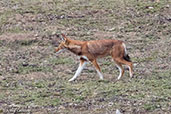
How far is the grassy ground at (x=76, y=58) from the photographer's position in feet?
35.6

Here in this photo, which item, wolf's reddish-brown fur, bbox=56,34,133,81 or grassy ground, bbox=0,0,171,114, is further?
wolf's reddish-brown fur, bbox=56,34,133,81

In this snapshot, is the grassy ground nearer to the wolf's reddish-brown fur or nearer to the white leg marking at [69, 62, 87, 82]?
the white leg marking at [69, 62, 87, 82]

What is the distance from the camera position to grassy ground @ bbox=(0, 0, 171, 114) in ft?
35.6

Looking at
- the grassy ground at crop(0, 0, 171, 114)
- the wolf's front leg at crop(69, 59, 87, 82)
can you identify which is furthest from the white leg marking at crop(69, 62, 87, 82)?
the grassy ground at crop(0, 0, 171, 114)

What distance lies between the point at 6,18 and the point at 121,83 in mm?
6778

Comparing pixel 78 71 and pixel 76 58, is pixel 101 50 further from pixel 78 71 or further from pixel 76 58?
pixel 76 58

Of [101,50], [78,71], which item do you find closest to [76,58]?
[101,50]

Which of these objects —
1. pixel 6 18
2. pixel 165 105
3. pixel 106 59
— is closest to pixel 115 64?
pixel 106 59

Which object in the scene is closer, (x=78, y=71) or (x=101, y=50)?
(x=78, y=71)

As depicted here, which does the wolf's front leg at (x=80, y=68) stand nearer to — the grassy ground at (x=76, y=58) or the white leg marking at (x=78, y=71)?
the white leg marking at (x=78, y=71)

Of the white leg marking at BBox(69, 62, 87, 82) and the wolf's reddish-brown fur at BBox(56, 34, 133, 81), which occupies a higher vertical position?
the wolf's reddish-brown fur at BBox(56, 34, 133, 81)

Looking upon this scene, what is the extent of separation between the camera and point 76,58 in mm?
15227

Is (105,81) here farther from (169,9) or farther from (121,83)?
(169,9)

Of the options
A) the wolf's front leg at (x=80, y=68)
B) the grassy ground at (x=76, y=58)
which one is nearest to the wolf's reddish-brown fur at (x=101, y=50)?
the wolf's front leg at (x=80, y=68)
